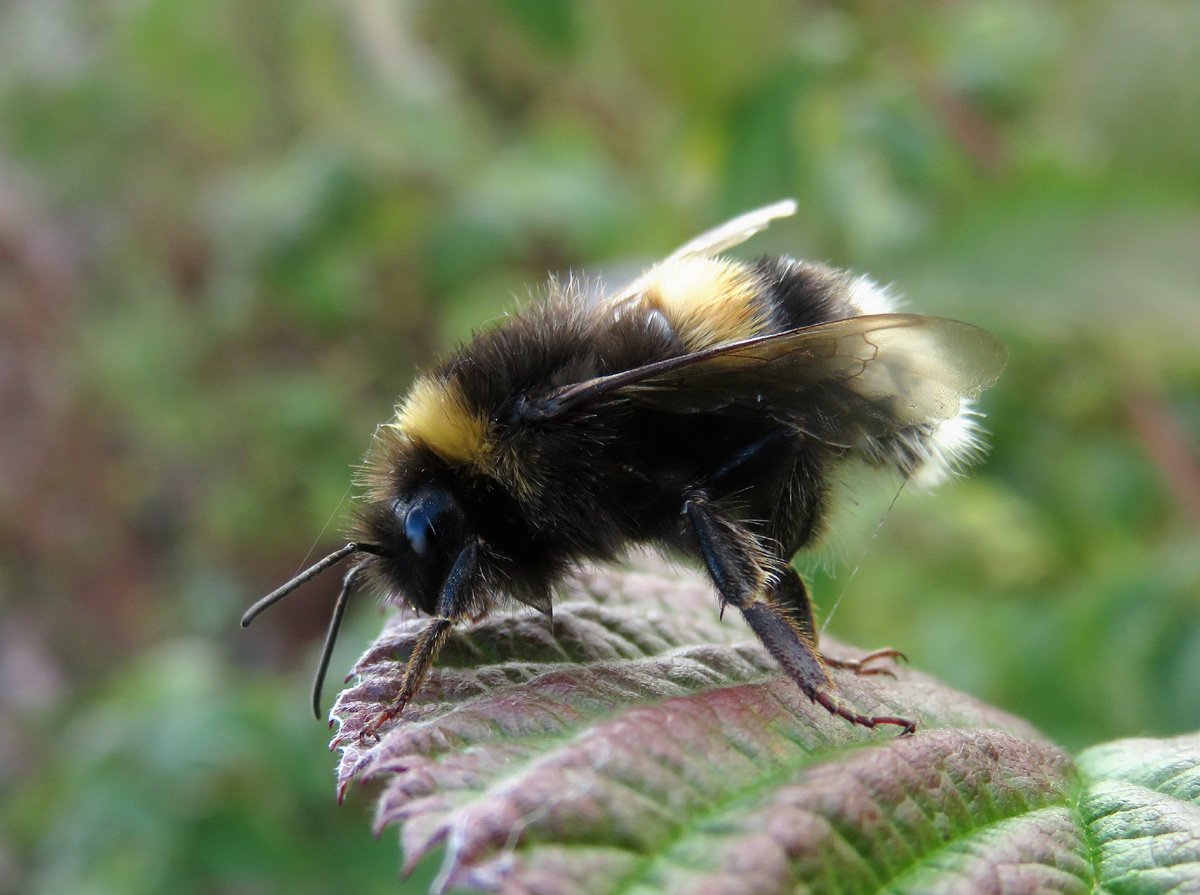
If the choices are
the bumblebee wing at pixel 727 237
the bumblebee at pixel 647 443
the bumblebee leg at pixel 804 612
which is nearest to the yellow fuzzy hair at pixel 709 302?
the bumblebee at pixel 647 443

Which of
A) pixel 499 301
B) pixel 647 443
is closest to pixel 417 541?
pixel 647 443

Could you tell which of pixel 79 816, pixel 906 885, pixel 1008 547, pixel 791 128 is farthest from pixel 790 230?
pixel 79 816

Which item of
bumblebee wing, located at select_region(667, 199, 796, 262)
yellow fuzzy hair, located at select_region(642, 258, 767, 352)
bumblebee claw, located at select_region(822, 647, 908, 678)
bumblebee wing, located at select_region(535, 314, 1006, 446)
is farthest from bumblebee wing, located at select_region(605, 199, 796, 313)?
bumblebee claw, located at select_region(822, 647, 908, 678)

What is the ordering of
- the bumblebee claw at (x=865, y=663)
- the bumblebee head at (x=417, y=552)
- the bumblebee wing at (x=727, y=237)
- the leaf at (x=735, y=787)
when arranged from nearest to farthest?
the leaf at (x=735, y=787), the bumblebee head at (x=417, y=552), the bumblebee claw at (x=865, y=663), the bumblebee wing at (x=727, y=237)

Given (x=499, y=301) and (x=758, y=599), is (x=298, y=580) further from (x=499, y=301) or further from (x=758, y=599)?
(x=499, y=301)

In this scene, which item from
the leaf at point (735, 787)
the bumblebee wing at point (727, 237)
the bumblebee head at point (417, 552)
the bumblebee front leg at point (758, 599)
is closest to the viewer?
the leaf at point (735, 787)

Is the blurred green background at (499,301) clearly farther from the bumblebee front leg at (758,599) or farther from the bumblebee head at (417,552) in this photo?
the bumblebee head at (417,552)

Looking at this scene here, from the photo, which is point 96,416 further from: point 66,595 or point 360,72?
point 360,72
